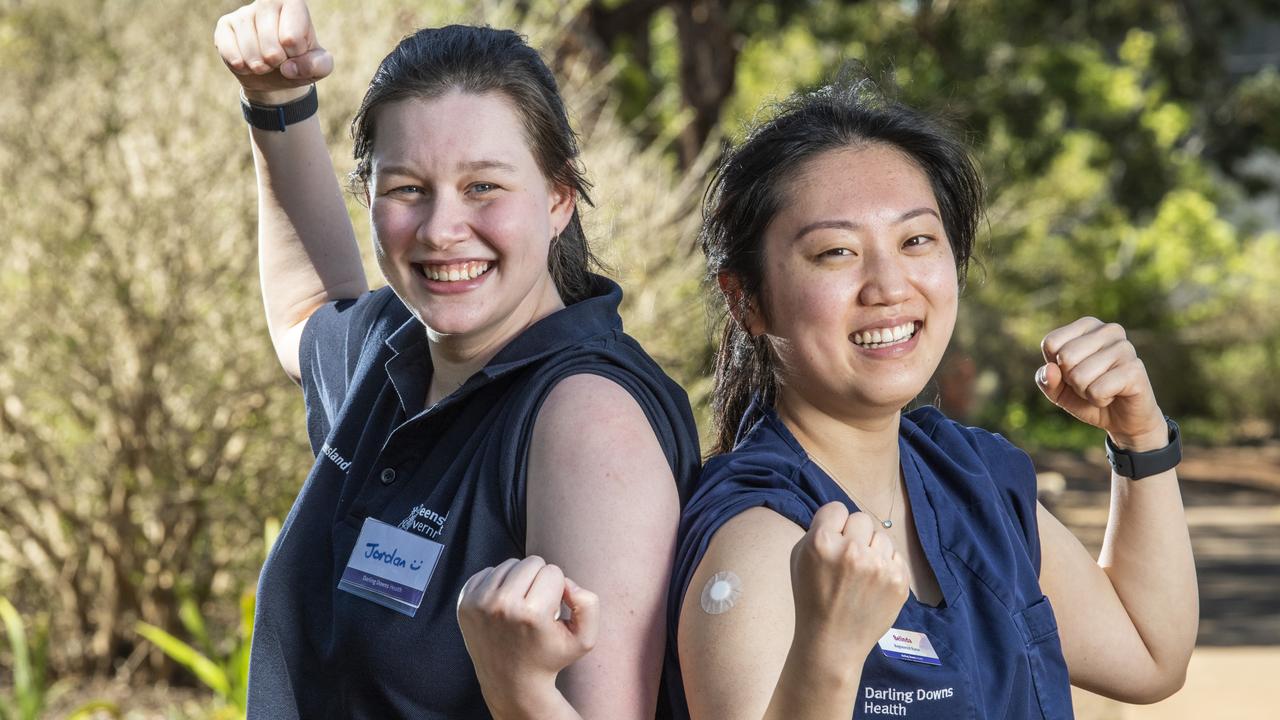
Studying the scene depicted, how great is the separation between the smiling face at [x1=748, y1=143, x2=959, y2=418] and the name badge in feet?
0.95

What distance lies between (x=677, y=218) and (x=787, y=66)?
489 inches

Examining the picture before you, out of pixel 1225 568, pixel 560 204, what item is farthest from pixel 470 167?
pixel 1225 568

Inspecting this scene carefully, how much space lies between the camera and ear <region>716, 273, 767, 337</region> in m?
1.86

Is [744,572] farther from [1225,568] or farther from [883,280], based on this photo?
[1225,568]

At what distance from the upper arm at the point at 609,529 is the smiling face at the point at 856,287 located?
29 cm

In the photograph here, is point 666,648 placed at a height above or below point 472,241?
below

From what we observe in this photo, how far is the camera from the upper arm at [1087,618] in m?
1.98

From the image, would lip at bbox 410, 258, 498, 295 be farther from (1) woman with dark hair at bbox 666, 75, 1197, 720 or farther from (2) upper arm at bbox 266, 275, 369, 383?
(2) upper arm at bbox 266, 275, 369, 383

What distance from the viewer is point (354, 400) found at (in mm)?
1978

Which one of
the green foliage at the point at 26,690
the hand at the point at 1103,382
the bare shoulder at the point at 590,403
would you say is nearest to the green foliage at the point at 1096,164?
the green foliage at the point at 26,690

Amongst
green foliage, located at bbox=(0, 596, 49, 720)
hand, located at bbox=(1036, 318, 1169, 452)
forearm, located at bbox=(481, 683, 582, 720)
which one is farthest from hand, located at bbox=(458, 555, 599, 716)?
green foliage, located at bbox=(0, 596, 49, 720)

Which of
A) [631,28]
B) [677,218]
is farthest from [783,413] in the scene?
[631,28]

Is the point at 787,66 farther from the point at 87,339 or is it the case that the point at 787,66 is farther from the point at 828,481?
the point at 828,481

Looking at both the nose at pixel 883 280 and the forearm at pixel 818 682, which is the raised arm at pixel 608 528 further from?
the nose at pixel 883 280
